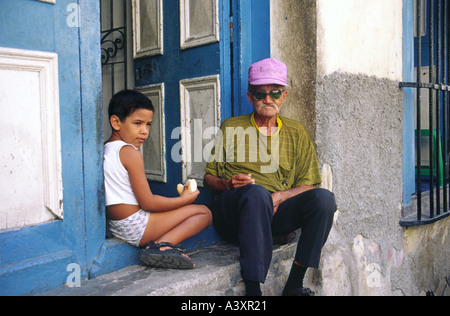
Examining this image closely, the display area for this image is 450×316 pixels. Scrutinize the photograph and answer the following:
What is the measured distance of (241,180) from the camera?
2.30 m

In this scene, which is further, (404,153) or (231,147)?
(404,153)

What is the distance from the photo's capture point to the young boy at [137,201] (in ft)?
6.85

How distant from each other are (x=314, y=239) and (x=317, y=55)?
49.9 inches

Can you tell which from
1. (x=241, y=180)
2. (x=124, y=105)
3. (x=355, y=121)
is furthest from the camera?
(x=355, y=121)

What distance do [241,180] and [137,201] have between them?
576 millimetres

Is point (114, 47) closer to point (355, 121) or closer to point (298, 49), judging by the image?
point (298, 49)

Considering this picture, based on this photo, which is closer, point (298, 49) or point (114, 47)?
point (298, 49)

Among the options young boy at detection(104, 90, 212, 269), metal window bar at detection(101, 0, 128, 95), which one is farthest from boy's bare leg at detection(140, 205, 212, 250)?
metal window bar at detection(101, 0, 128, 95)

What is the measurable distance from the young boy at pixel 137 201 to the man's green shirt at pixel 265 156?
402 mm

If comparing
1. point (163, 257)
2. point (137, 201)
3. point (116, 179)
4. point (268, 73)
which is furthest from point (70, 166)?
point (268, 73)
